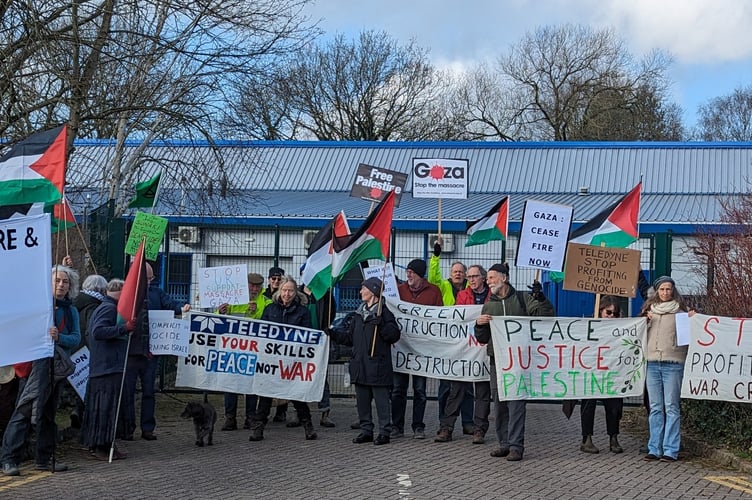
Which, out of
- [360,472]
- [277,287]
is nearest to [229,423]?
[277,287]

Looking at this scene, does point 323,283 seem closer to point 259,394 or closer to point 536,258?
point 259,394

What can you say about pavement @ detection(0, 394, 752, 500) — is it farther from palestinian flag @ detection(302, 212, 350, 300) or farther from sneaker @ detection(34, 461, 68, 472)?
palestinian flag @ detection(302, 212, 350, 300)

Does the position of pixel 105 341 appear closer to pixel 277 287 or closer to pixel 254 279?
pixel 277 287

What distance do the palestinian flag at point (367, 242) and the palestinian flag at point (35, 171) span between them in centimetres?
373

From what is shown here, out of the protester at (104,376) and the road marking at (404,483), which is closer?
the road marking at (404,483)

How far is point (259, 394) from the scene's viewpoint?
11852 millimetres

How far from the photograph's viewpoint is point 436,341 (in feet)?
39.9

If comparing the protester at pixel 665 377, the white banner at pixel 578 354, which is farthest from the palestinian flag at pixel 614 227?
the protester at pixel 665 377

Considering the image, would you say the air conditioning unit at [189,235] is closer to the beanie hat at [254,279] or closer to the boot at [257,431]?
the beanie hat at [254,279]

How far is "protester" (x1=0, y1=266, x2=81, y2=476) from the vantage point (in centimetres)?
924

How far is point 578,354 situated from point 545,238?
1.94 metres

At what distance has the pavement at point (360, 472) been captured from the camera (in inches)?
348

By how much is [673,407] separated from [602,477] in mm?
1342

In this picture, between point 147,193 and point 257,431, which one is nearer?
point 257,431
